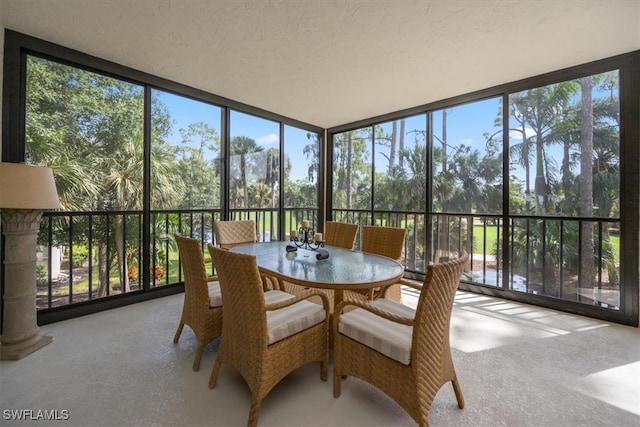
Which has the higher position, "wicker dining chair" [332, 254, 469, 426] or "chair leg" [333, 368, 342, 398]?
"wicker dining chair" [332, 254, 469, 426]

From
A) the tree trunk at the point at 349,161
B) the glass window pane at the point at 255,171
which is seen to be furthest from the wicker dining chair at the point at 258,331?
the tree trunk at the point at 349,161

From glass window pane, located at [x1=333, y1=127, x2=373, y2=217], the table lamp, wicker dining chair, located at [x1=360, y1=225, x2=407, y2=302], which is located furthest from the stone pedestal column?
glass window pane, located at [x1=333, y1=127, x2=373, y2=217]

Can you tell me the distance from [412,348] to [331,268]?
0.79 metres

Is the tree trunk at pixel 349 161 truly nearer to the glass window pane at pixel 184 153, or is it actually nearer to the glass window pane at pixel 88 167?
the glass window pane at pixel 184 153

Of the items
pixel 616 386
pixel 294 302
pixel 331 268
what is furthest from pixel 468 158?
pixel 294 302

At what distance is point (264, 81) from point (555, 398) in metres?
3.74

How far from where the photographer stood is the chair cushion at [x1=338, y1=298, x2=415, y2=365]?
1312mm

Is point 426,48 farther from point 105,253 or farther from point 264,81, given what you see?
point 105,253

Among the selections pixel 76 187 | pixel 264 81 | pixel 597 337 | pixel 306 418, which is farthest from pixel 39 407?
pixel 597 337

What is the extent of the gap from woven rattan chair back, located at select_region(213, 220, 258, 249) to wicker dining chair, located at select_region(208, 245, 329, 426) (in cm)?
155

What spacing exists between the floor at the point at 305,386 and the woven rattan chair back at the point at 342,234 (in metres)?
1.30

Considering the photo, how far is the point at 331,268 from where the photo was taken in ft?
6.33

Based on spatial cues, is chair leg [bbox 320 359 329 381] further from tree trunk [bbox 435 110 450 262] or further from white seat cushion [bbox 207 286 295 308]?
tree trunk [bbox 435 110 450 262]

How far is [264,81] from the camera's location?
10.6 feet
